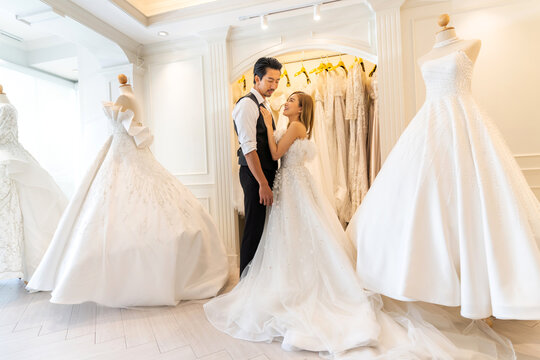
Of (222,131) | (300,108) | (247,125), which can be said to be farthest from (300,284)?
(222,131)

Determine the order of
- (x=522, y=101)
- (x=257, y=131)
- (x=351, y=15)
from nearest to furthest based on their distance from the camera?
(x=257, y=131)
(x=522, y=101)
(x=351, y=15)

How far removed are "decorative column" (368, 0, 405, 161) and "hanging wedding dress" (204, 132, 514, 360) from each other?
44.2 inches

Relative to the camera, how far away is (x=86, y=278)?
1.91 m

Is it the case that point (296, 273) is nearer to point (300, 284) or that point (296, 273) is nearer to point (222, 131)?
point (300, 284)

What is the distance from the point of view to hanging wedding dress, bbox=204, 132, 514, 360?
4.58 ft

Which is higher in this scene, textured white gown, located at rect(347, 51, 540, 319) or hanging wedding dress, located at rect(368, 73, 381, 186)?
hanging wedding dress, located at rect(368, 73, 381, 186)

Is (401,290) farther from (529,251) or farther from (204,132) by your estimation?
(204,132)

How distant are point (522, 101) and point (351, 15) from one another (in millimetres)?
1639

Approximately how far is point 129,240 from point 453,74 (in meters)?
2.19

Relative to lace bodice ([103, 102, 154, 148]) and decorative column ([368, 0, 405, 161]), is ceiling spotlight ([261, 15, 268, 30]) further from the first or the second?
lace bodice ([103, 102, 154, 148])

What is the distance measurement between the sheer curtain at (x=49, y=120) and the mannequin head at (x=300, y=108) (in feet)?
11.1

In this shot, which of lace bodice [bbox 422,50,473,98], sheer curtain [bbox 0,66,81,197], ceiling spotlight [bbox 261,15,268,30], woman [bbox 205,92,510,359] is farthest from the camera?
sheer curtain [bbox 0,66,81,197]

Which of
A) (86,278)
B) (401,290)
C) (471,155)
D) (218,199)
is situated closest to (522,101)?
(471,155)

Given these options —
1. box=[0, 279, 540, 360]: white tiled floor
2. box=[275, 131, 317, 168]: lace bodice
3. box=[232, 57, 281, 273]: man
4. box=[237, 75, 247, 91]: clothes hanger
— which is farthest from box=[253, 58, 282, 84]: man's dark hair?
box=[0, 279, 540, 360]: white tiled floor
